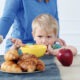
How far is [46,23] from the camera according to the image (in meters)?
2.17

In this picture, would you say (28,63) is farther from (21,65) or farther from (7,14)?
(7,14)

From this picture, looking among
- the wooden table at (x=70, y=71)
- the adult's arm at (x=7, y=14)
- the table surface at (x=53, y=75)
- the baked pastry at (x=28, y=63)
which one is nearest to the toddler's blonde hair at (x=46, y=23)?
the adult's arm at (x=7, y=14)

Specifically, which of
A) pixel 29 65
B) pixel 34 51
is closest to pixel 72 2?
pixel 34 51

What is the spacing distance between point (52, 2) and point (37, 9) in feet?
0.44

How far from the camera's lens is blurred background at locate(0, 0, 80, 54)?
121 inches

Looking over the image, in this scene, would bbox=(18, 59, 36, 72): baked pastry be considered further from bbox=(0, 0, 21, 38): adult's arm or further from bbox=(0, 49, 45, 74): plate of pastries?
bbox=(0, 0, 21, 38): adult's arm

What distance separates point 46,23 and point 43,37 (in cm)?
16

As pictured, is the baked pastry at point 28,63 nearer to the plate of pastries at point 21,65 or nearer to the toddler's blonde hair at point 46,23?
the plate of pastries at point 21,65

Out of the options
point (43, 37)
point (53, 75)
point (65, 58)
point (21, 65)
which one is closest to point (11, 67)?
point (21, 65)

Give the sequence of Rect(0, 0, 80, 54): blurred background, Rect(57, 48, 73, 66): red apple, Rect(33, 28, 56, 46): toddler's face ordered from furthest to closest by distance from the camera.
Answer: Rect(0, 0, 80, 54): blurred background → Rect(33, 28, 56, 46): toddler's face → Rect(57, 48, 73, 66): red apple

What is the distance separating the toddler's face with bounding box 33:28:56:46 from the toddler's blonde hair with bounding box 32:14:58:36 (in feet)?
0.08

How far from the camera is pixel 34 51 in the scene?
1.48 m

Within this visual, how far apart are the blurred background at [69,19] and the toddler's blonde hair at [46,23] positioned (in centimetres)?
93

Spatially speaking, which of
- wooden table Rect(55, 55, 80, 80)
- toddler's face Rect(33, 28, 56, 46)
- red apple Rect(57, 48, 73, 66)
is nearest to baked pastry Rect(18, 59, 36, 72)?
wooden table Rect(55, 55, 80, 80)
